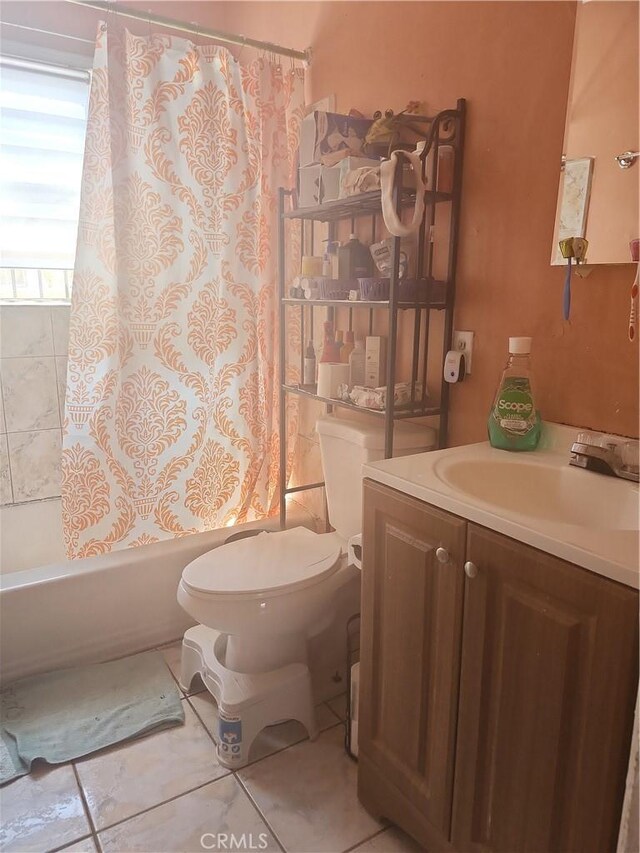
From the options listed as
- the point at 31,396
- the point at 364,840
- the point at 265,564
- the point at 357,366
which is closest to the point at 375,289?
the point at 357,366

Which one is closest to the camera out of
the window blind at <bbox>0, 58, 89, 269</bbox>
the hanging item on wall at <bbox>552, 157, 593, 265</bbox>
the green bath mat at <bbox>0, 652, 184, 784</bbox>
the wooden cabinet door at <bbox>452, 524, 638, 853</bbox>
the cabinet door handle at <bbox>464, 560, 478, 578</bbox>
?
the wooden cabinet door at <bbox>452, 524, 638, 853</bbox>

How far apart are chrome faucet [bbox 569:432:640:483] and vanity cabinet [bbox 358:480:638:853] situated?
36 cm

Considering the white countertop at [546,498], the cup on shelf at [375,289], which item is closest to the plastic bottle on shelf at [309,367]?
the cup on shelf at [375,289]

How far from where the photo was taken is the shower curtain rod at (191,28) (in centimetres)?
184

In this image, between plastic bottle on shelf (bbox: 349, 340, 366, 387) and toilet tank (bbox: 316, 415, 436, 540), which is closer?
toilet tank (bbox: 316, 415, 436, 540)

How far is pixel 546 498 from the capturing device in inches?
49.6

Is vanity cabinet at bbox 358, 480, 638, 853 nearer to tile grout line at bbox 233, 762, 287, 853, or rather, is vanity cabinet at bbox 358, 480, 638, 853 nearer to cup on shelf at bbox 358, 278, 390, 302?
tile grout line at bbox 233, 762, 287, 853

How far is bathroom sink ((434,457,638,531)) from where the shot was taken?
1.14 m

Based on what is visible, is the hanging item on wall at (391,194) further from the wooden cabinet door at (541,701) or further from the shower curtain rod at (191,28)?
the shower curtain rod at (191,28)

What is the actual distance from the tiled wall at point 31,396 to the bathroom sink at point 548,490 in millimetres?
1856

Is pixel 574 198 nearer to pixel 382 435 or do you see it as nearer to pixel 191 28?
pixel 382 435

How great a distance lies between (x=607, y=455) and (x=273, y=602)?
2.92 feet

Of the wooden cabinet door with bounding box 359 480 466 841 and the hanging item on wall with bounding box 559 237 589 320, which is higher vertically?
the hanging item on wall with bounding box 559 237 589 320

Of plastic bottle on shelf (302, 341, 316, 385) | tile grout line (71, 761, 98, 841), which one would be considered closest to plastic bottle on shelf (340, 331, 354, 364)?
plastic bottle on shelf (302, 341, 316, 385)
